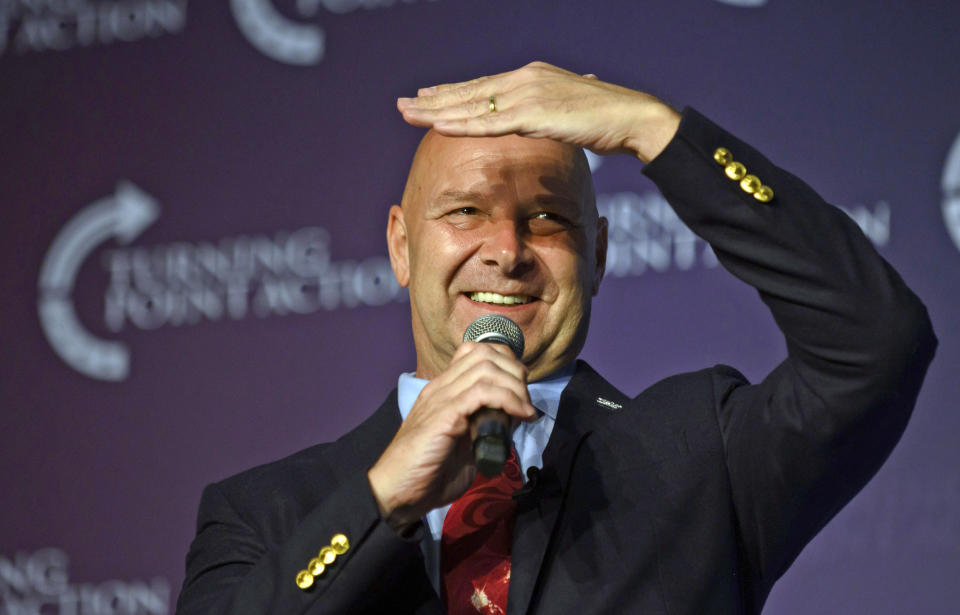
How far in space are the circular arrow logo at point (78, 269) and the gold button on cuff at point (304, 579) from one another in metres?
1.81

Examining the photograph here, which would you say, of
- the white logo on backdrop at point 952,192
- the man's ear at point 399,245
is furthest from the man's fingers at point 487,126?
the white logo on backdrop at point 952,192

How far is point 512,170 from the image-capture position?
212 centimetres

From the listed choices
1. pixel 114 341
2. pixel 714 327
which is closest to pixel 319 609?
pixel 714 327

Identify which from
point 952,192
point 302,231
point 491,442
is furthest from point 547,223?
point 302,231

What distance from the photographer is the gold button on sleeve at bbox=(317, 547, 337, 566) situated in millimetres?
1672

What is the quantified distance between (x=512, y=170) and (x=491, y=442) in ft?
2.55

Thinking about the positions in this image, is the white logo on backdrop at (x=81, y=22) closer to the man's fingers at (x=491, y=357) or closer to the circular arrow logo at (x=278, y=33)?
the circular arrow logo at (x=278, y=33)

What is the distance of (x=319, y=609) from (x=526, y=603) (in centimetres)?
28

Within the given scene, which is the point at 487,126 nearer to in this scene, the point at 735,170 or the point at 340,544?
the point at 735,170

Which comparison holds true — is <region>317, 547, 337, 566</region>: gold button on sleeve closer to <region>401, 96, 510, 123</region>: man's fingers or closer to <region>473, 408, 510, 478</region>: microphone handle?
<region>473, 408, 510, 478</region>: microphone handle

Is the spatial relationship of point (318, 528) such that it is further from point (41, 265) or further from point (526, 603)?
point (41, 265)

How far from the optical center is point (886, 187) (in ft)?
9.00

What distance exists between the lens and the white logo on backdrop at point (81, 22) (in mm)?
3484

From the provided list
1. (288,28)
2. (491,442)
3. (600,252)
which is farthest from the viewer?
(288,28)
